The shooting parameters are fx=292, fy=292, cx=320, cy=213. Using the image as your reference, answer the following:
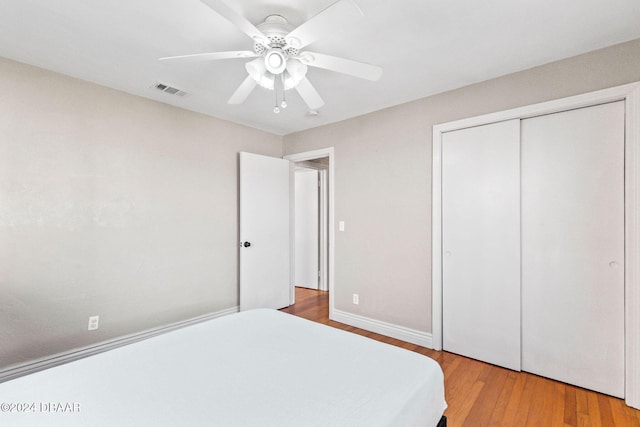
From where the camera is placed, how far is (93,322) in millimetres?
2475

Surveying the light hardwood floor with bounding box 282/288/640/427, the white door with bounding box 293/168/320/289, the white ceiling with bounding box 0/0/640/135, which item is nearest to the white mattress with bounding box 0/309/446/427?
the light hardwood floor with bounding box 282/288/640/427

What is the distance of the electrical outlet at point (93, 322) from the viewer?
2.46 metres

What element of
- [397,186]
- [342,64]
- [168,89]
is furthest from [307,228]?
[342,64]

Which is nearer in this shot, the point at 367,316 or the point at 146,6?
the point at 146,6

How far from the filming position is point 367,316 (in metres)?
3.22

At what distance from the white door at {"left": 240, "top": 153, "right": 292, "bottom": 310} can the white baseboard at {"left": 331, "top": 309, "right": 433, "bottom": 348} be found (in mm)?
887

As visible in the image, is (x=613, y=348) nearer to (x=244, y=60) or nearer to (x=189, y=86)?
(x=244, y=60)

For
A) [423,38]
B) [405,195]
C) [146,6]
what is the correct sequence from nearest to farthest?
[146,6]
[423,38]
[405,195]

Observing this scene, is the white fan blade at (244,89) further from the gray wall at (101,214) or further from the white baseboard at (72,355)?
the white baseboard at (72,355)

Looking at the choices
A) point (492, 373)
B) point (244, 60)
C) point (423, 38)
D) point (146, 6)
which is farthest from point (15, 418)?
point (492, 373)

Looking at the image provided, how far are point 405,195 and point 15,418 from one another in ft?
9.31

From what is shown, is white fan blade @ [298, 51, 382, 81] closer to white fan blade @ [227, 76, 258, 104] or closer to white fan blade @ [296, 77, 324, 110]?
white fan blade @ [296, 77, 324, 110]

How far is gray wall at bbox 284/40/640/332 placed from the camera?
2.34m

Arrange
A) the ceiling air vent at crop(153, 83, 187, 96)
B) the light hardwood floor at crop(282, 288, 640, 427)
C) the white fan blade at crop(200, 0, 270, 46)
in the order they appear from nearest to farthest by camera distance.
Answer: the white fan blade at crop(200, 0, 270, 46)
the light hardwood floor at crop(282, 288, 640, 427)
the ceiling air vent at crop(153, 83, 187, 96)
